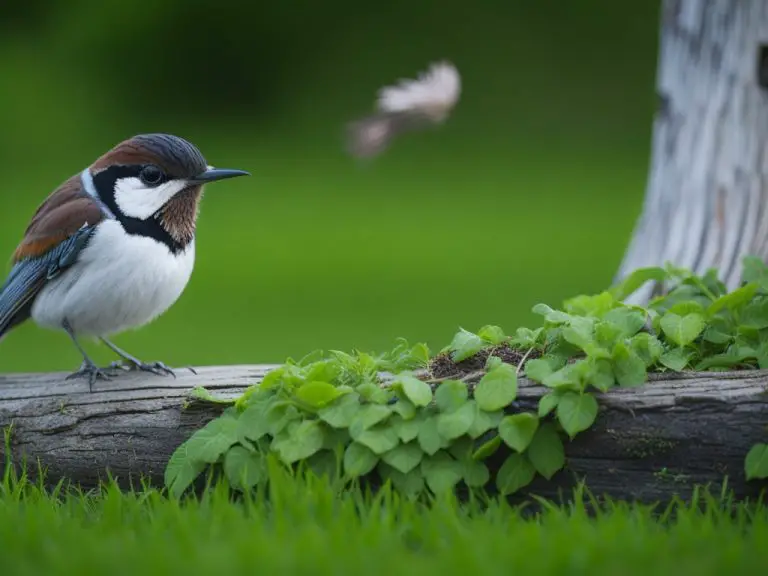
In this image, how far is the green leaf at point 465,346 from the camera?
3367mm

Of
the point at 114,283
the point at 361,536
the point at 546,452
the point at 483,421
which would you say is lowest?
the point at 361,536

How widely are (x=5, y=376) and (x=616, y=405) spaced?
224 cm

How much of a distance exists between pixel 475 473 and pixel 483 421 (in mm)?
147

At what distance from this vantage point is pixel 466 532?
2707mm

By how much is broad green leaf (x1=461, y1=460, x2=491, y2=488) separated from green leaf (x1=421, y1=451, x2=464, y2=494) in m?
0.01

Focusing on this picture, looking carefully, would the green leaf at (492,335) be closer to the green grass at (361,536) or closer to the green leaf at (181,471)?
the green grass at (361,536)

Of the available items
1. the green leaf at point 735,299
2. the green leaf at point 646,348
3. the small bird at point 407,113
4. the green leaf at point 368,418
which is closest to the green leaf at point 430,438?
the green leaf at point 368,418

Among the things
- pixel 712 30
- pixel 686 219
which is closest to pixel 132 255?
pixel 686 219

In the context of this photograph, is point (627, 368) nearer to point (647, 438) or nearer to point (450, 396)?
point (647, 438)

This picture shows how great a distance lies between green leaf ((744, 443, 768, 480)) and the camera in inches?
115

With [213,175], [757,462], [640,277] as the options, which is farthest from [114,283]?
[757,462]

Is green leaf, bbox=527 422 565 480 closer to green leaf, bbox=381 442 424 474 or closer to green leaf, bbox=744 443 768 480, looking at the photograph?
green leaf, bbox=381 442 424 474

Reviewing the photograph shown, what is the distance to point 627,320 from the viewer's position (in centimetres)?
346

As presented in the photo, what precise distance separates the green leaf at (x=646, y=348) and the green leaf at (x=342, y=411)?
82 cm
